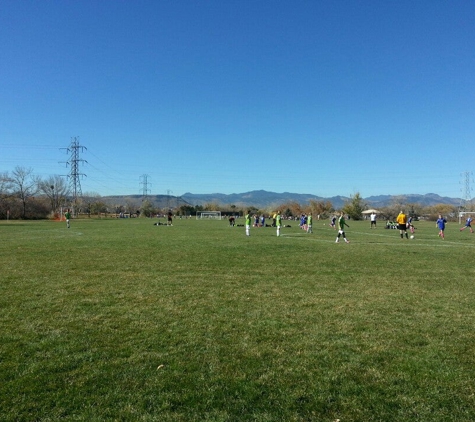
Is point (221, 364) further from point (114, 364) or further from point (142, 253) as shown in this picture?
point (142, 253)

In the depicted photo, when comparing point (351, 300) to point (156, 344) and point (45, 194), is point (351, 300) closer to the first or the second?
point (156, 344)

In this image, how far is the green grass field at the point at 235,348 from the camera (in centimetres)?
383

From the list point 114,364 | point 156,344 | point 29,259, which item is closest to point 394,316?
point 156,344

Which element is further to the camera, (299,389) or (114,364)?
(114,364)

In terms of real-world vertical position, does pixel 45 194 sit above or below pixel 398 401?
above

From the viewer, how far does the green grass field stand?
3826mm

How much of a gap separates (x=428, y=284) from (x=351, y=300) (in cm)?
338

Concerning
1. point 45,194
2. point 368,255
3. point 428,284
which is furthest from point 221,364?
point 45,194

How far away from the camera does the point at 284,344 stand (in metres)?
5.50

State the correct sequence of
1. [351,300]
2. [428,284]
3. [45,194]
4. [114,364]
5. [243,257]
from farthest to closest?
[45,194] → [243,257] → [428,284] → [351,300] → [114,364]

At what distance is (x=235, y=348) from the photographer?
5.32 metres

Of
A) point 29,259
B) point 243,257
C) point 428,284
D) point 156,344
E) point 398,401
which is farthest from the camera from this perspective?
point 243,257

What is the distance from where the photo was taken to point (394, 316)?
702 cm

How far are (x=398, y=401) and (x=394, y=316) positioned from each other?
10.9 ft
